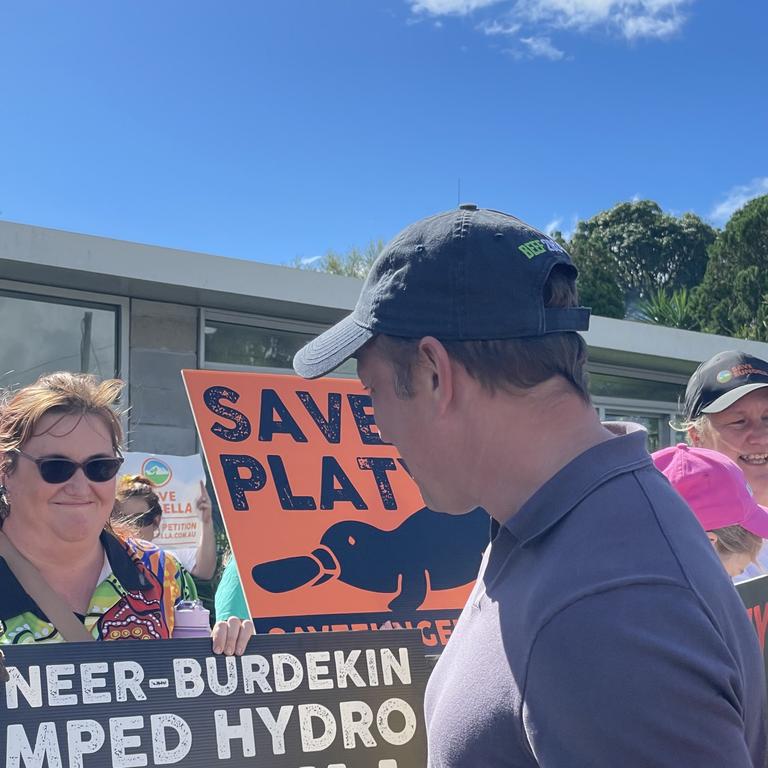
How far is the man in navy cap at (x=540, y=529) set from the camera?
84cm

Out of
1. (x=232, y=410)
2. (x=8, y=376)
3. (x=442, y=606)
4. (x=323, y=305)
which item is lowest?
(x=442, y=606)

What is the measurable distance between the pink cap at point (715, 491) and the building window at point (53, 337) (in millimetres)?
5027

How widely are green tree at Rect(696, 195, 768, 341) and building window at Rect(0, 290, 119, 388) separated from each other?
94.0 ft

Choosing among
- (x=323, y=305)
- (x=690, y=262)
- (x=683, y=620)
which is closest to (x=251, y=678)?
(x=683, y=620)

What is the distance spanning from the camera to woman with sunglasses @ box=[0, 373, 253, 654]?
6.97 feet

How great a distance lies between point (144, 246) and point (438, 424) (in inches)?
214

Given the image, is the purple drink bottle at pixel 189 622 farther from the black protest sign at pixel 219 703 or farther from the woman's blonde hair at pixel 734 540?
the woman's blonde hair at pixel 734 540

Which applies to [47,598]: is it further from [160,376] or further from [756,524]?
[160,376]

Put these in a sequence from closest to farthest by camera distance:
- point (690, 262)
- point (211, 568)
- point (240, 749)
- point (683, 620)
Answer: point (683, 620), point (240, 749), point (211, 568), point (690, 262)

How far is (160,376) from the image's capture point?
21.7ft

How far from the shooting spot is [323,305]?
7066mm

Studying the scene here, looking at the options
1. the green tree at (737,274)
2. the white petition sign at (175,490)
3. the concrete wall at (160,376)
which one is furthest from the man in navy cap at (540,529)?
the green tree at (737,274)

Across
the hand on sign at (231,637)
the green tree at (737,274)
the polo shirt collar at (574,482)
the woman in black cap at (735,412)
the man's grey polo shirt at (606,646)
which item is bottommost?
the man's grey polo shirt at (606,646)

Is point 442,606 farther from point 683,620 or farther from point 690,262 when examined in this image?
point 690,262
